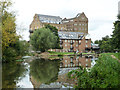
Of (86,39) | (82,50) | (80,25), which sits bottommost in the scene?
(82,50)

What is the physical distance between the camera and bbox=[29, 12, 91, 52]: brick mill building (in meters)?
84.7

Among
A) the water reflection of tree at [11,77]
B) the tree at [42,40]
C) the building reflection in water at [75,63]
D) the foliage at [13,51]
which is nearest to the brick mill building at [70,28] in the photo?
the tree at [42,40]

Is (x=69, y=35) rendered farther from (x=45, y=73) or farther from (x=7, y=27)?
(x=45, y=73)

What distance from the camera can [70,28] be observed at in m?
110

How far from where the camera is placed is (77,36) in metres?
87.7

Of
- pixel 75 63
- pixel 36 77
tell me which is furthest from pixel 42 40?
pixel 36 77

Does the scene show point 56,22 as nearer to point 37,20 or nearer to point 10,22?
point 37,20

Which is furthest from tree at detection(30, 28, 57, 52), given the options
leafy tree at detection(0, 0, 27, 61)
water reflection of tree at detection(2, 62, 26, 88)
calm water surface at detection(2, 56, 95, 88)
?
water reflection of tree at detection(2, 62, 26, 88)

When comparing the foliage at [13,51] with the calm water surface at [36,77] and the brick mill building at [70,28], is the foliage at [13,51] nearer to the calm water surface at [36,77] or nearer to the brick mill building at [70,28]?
the calm water surface at [36,77]

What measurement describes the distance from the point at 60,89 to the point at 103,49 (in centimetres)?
7914

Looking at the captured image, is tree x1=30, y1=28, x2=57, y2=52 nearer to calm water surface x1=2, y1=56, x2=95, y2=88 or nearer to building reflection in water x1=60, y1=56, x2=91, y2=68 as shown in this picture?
building reflection in water x1=60, y1=56, x2=91, y2=68

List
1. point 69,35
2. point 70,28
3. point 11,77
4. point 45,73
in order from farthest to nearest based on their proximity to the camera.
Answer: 1. point 70,28
2. point 69,35
3. point 45,73
4. point 11,77

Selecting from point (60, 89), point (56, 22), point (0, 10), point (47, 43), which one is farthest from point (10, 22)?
point (56, 22)

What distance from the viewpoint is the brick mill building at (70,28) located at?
8469 centimetres
